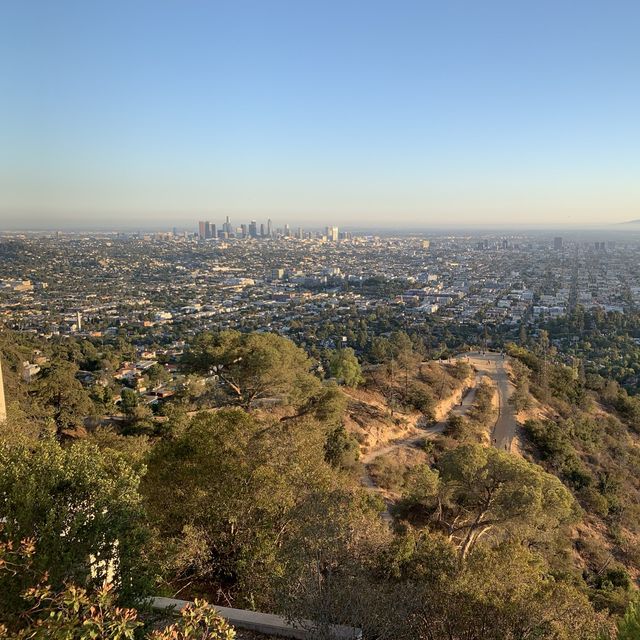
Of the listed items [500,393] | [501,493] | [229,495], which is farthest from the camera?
[500,393]

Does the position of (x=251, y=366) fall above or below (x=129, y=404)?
above

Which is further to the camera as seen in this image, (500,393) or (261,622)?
(500,393)

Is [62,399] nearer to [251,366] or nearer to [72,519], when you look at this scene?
[251,366]

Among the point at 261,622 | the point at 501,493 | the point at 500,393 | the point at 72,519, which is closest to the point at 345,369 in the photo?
the point at 500,393

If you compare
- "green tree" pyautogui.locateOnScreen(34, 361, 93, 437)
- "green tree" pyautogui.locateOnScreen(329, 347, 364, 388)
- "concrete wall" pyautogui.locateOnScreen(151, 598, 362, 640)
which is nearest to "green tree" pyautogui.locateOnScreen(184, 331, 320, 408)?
"green tree" pyautogui.locateOnScreen(34, 361, 93, 437)

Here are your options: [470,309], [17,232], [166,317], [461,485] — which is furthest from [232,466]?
→ [17,232]

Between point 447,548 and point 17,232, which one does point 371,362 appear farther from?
point 17,232

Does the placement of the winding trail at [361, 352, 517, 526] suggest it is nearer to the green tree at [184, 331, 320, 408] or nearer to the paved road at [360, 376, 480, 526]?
the paved road at [360, 376, 480, 526]

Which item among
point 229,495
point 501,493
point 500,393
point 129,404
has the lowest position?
point 500,393
